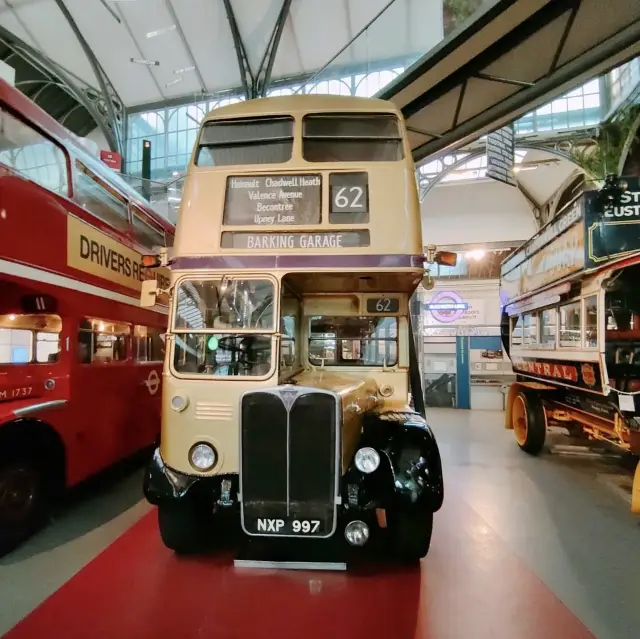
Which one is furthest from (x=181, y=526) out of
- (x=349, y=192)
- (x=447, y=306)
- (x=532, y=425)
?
(x=447, y=306)

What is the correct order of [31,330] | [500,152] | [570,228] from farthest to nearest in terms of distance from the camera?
[500,152]
[570,228]
[31,330]

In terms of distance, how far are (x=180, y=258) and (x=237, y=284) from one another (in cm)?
51

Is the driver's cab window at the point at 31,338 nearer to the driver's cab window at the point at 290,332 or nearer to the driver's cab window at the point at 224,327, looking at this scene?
the driver's cab window at the point at 224,327

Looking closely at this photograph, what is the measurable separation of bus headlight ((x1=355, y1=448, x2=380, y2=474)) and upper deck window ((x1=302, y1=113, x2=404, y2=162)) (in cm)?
237

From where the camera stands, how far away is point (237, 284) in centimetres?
362

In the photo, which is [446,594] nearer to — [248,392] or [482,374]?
[248,392]

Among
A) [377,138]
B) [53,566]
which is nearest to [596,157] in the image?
[377,138]

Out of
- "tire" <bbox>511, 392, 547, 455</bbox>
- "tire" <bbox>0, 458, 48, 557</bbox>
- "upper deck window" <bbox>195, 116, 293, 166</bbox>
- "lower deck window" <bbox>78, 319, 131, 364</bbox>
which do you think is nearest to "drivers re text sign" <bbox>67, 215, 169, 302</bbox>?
"lower deck window" <bbox>78, 319, 131, 364</bbox>

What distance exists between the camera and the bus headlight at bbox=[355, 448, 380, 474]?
3.24m

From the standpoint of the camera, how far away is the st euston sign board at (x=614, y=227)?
5.19 m

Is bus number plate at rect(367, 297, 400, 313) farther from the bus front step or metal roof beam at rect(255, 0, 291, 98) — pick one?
metal roof beam at rect(255, 0, 291, 98)

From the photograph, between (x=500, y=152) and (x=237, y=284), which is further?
(x=500, y=152)

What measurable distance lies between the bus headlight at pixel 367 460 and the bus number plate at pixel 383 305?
5.29 feet

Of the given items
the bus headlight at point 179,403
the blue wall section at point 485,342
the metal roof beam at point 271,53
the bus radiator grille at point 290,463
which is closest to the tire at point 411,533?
the bus radiator grille at point 290,463
